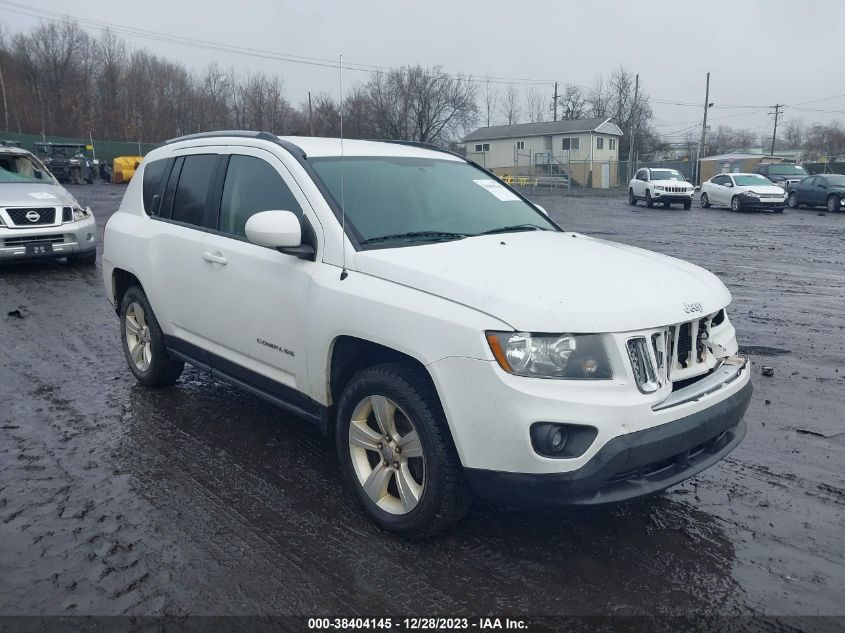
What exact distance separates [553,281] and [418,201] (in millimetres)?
1310

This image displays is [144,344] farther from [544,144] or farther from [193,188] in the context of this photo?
[544,144]

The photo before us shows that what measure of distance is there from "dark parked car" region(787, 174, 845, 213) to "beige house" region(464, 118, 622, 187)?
31729mm

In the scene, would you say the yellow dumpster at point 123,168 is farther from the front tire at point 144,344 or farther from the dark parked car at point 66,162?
the front tire at point 144,344

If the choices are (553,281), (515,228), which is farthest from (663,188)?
(553,281)

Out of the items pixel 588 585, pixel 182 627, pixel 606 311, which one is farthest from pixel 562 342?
pixel 182 627

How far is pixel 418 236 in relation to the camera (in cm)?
391

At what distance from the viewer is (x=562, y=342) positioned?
9.75ft

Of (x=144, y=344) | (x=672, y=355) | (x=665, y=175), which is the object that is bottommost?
(x=144, y=344)

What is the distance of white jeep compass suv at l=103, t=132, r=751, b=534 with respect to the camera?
2.94m

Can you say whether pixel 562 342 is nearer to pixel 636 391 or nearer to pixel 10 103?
pixel 636 391

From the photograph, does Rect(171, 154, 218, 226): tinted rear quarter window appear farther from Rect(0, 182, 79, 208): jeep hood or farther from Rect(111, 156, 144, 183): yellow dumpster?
Rect(111, 156, 144, 183): yellow dumpster

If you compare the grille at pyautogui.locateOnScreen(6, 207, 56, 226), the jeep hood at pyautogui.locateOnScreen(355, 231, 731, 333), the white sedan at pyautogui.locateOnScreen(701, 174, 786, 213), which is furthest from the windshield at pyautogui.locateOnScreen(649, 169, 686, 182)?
the jeep hood at pyautogui.locateOnScreen(355, 231, 731, 333)

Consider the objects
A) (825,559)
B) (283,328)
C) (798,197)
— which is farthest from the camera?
(798,197)

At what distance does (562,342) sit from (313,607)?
58.4 inches
